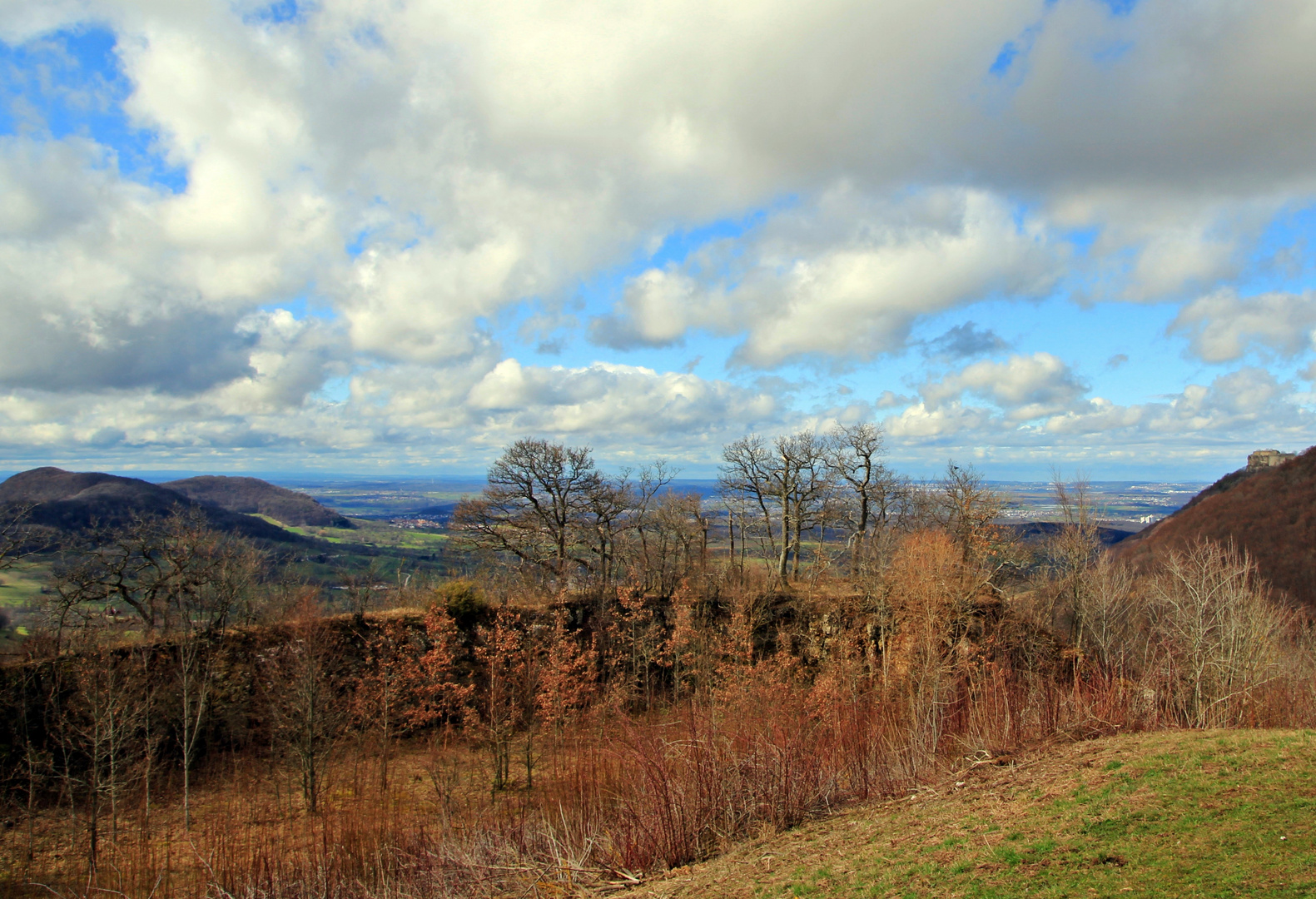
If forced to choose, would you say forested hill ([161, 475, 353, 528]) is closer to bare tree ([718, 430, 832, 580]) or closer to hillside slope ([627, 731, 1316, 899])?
bare tree ([718, 430, 832, 580])

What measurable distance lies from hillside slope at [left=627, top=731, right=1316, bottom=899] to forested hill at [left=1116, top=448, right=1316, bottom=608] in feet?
212

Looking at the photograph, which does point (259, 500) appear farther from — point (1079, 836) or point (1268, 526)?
point (1268, 526)

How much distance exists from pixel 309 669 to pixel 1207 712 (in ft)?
83.5

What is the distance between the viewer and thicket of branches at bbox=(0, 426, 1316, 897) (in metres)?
10.8

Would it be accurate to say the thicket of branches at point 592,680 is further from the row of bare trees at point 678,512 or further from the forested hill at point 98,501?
the forested hill at point 98,501

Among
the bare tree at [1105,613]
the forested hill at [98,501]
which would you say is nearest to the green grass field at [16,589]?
the forested hill at [98,501]

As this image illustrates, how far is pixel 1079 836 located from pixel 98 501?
14104 cm

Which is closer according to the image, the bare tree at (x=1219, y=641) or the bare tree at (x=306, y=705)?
the bare tree at (x=1219, y=641)

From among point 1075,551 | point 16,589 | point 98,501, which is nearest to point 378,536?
point 98,501

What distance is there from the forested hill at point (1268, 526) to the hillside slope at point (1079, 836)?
64.5 m

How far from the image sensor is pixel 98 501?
10944 centimetres

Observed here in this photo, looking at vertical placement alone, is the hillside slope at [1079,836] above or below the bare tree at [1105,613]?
above

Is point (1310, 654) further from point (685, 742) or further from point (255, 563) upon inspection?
point (255, 563)

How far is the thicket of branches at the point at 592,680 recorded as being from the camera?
10750 millimetres
